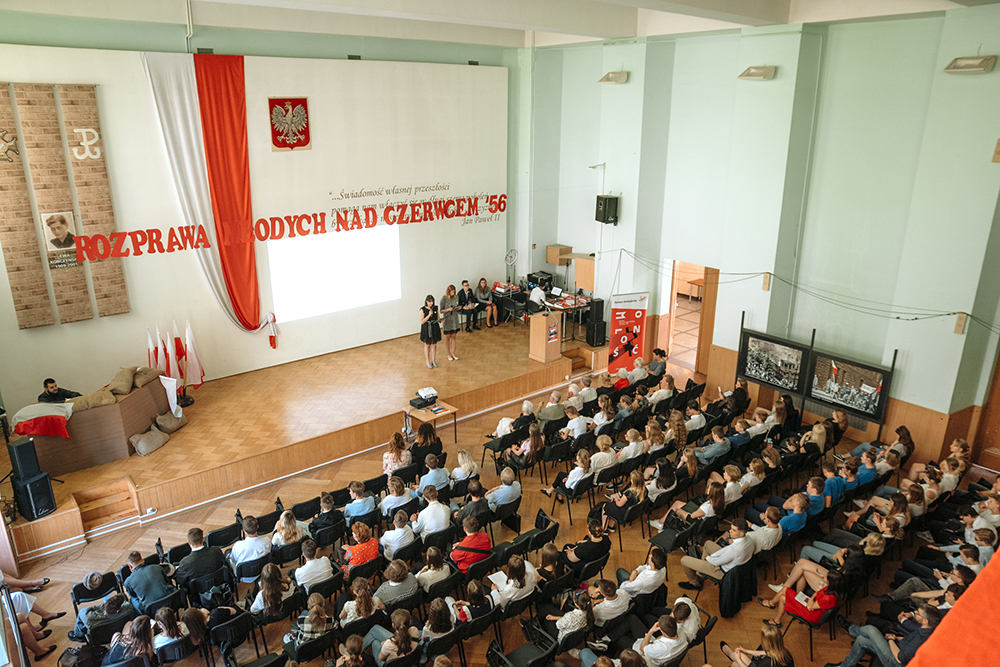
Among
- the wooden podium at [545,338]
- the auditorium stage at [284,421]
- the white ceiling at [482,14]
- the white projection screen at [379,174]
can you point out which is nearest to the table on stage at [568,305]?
the auditorium stage at [284,421]

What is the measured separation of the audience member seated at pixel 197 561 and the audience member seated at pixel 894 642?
5.69 meters

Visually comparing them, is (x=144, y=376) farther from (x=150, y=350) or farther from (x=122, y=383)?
(x=150, y=350)

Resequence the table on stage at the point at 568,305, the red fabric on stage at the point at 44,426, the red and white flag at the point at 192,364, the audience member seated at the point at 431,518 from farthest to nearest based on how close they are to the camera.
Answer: the table on stage at the point at 568,305, the red and white flag at the point at 192,364, the red fabric on stage at the point at 44,426, the audience member seated at the point at 431,518

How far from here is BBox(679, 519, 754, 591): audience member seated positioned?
21.3 feet

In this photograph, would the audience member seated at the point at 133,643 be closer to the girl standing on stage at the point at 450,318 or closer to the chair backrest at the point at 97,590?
the chair backrest at the point at 97,590

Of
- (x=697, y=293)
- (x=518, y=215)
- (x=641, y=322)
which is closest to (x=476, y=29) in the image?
(x=518, y=215)

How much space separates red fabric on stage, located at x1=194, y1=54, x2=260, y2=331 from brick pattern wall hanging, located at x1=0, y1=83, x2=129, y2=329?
1.61 metres

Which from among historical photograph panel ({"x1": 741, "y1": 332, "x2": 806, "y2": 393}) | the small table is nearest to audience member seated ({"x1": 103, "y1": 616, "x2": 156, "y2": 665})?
the small table

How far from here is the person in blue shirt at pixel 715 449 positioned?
8.55 m

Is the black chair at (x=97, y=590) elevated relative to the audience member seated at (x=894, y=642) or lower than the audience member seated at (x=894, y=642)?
lower

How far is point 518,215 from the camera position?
1565 centimetres

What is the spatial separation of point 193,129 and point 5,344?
432cm

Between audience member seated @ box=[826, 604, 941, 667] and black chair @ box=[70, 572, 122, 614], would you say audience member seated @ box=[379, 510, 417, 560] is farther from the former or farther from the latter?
audience member seated @ box=[826, 604, 941, 667]

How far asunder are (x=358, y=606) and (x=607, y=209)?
10.0 metres
